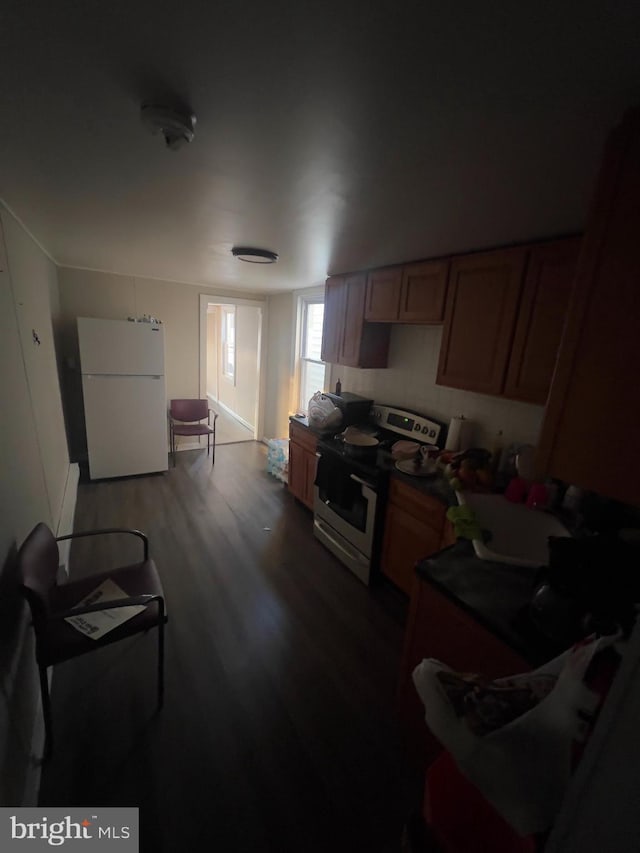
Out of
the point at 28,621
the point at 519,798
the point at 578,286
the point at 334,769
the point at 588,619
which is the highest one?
the point at 578,286

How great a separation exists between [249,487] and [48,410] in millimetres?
1929

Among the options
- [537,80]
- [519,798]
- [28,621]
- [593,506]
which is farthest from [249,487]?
[537,80]

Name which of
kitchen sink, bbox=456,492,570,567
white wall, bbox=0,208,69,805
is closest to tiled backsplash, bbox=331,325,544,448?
kitchen sink, bbox=456,492,570,567

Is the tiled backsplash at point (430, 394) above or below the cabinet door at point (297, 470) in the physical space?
above

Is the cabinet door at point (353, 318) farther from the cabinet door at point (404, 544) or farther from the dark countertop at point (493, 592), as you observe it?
the dark countertop at point (493, 592)

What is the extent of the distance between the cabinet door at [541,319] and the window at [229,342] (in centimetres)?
499

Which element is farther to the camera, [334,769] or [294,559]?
[294,559]

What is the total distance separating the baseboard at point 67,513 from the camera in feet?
7.20

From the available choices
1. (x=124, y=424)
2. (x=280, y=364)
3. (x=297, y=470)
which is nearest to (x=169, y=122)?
(x=297, y=470)

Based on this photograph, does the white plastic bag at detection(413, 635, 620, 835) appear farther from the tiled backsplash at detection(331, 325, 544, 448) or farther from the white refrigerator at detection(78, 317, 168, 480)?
the white refrigerator at detection(78, 317, 168, 480)

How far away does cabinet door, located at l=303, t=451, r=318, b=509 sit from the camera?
306 centimetres

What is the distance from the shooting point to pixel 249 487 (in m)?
3.76

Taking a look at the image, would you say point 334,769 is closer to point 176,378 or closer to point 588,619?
point 588,619

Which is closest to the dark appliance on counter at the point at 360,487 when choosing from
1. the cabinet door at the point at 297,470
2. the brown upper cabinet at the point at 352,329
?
the cabinet door at the point at 297,470
